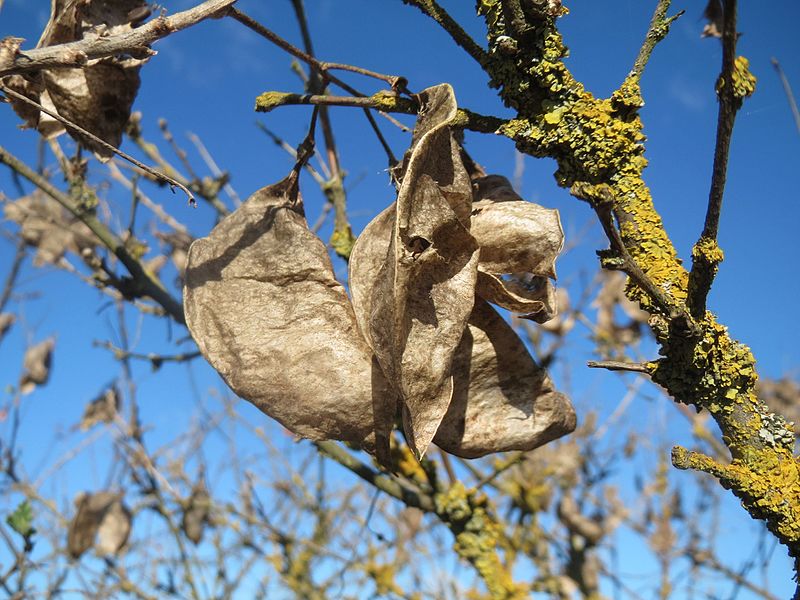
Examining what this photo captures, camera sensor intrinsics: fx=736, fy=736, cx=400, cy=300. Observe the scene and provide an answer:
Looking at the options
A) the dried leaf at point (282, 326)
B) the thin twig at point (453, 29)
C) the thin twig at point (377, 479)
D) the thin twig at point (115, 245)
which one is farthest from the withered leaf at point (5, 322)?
the thin twig at point (453, 29)

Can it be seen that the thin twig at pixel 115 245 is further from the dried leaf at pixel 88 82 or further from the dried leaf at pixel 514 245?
the dried leaf at pixel 514 245

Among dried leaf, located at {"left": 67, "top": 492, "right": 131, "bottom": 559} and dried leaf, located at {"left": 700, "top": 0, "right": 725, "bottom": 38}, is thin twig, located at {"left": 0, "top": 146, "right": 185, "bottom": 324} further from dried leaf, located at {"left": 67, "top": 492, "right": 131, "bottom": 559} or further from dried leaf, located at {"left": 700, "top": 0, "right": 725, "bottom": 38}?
dried leaf, located at {"left": 700, "top": 0, "right": 725, "bottom": 38}

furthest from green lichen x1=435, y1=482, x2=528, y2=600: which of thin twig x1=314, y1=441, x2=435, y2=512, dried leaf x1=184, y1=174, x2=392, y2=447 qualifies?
dried leaf x1=184, y1=174, x2=392, y2=447

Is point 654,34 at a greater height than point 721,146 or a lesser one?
greater

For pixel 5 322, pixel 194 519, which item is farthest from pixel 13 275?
pixel 194 519

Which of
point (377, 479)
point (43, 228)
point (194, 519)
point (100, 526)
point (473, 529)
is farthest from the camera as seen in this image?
point (194, 519)

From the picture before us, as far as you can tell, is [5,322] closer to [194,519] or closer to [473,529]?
[194,519]

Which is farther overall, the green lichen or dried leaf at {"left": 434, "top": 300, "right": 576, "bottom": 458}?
the green lichen
